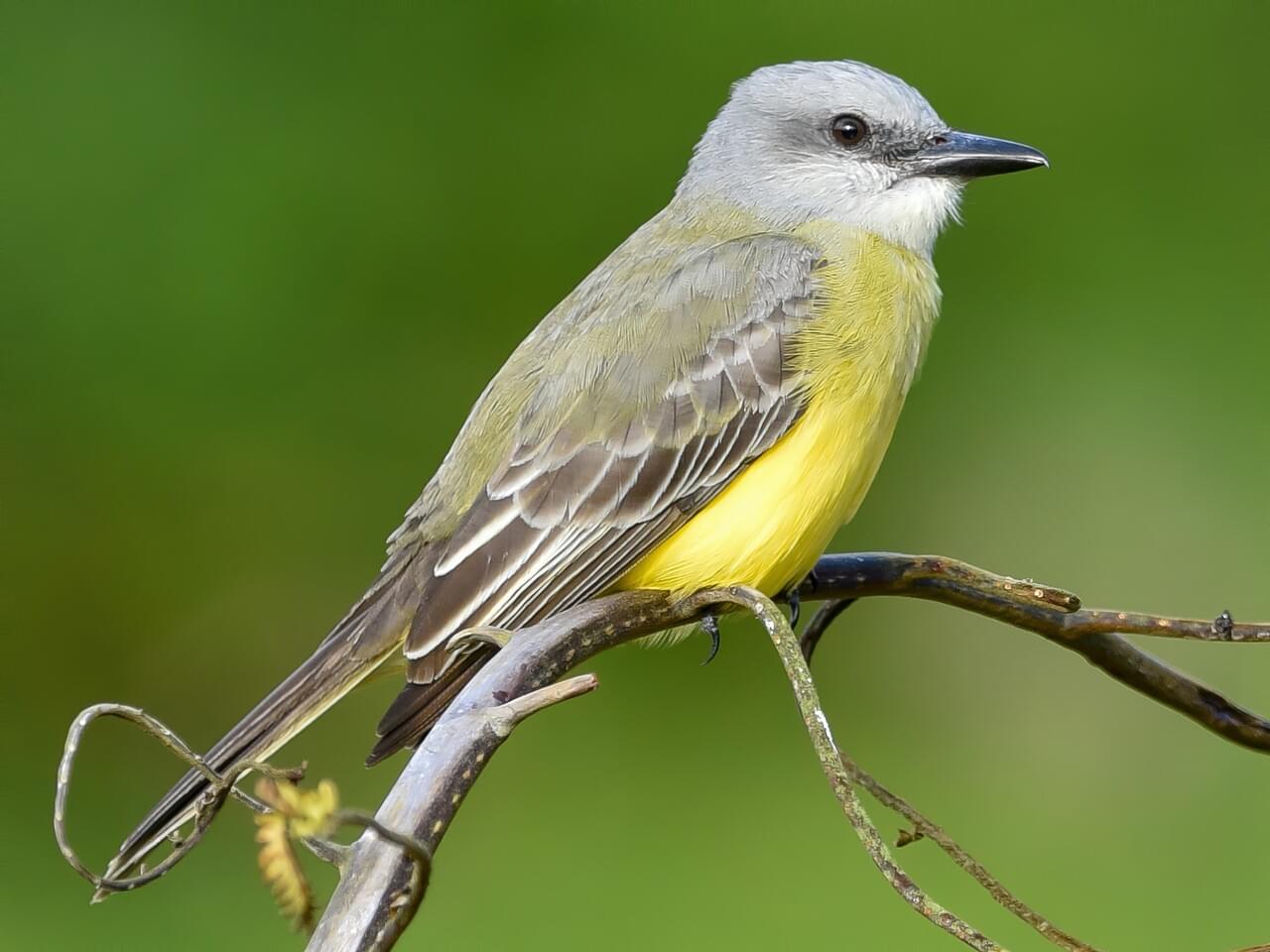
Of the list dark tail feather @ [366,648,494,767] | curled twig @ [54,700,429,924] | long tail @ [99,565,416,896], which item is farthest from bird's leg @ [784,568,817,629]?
curled twig @ [54,700,429,924]

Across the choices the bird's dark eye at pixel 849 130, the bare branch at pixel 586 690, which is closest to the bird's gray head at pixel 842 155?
the bird's dark eye at pixel 849 130

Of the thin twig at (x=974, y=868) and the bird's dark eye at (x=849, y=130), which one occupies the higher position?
the bird's dark eye at (x=849, y=130)

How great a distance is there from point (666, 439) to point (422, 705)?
650mm

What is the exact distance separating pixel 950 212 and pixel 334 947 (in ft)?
7.59

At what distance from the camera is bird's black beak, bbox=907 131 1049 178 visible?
3.00m

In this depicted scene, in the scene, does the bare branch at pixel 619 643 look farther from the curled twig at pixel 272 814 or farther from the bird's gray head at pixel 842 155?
the bird's gray head at pixel 842 155

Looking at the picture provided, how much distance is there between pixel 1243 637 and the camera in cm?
158

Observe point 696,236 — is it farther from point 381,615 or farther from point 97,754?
point 97,754

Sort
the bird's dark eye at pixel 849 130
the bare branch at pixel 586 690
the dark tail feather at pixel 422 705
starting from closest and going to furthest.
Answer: the bare branch at pixel 586 690 < the dark tail feather at pixel 422 705 < the bird's dark eye at pixel 849 130

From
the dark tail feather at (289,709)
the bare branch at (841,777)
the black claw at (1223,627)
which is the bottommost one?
the dark tail feather at (289,709)

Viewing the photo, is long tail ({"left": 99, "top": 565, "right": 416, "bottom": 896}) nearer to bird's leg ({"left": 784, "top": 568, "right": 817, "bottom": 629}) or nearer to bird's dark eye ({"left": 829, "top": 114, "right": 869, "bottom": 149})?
bird's leg ({"left": 784, "top": 568, "right": 817, "bottom": 629})

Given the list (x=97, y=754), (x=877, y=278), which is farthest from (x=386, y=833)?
(x=97, y=754)

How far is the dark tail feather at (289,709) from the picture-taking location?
2.19m

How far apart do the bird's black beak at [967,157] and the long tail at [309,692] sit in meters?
1.35
